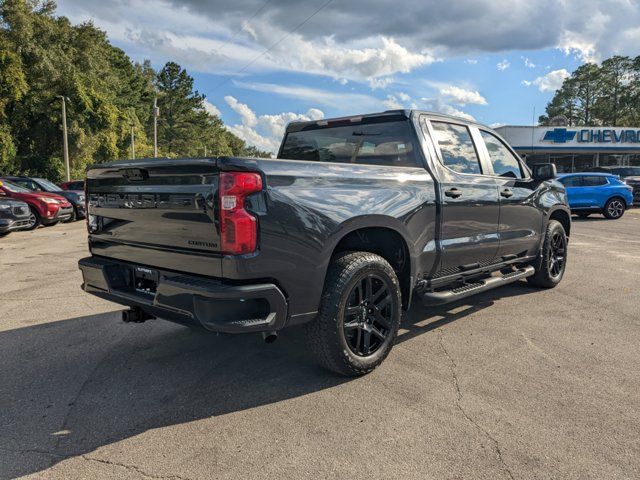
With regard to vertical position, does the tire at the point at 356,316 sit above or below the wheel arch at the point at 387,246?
below

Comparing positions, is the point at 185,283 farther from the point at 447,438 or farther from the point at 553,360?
the point at 553,360

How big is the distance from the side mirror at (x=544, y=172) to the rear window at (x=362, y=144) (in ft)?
7.27

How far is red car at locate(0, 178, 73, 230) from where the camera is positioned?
1417 cm

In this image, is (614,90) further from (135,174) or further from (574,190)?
(135,174)

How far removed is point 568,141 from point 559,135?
97 cm

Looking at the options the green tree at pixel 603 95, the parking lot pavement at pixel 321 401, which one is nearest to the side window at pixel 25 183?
the parking lot pavement at pixel 321 401

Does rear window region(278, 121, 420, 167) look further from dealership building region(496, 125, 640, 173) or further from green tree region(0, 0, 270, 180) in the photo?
green tree region(0, 0, 270, 180)

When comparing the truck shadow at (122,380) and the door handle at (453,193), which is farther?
the door handle at (453,193)

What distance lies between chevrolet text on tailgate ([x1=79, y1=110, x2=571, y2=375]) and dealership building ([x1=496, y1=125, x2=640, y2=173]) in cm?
3177

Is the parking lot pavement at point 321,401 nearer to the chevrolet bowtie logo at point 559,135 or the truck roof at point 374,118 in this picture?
the truck roof at point 374,118

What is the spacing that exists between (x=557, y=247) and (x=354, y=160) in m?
3.44

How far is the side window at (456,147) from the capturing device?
4.45 meters

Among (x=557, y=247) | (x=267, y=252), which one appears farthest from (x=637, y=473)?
(x=557, y=247)

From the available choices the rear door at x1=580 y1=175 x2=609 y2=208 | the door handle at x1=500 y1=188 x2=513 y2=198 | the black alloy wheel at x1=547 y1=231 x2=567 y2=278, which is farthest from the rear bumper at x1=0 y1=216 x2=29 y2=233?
the rear door at x1=580 y1=175 x2=609 y2=208
